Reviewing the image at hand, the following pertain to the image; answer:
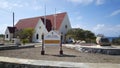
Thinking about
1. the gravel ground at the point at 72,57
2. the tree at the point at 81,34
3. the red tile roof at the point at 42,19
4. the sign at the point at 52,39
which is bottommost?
the gravel ground at the point at 72,57

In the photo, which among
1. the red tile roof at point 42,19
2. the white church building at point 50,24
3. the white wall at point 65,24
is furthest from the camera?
the red tile roof at point 42,19

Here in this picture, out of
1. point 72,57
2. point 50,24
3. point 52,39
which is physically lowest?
point 72,57

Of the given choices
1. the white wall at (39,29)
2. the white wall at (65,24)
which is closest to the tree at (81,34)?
the white wall at (65,24)

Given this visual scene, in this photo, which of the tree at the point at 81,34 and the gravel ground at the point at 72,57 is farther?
the tree at the point at 81,34

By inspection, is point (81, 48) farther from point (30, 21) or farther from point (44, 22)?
point (30, 21)

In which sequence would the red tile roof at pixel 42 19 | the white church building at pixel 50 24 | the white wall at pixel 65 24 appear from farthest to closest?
the red tile roof at pixel 42 19
the white wall at pixel 65 24
the white church building at pixel 50 24

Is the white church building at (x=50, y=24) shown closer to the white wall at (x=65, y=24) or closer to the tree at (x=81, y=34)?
the white wall at (x=65, y=24)

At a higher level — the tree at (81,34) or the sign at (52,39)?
the tree at (81,34)

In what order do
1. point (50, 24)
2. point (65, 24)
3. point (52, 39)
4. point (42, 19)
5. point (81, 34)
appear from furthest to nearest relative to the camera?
point (42, 19) → point (50, 24) → point (65, 24) → point (81, 34) → point (52, 39)

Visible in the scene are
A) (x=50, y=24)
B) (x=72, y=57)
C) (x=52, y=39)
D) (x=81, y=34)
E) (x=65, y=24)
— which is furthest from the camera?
(x=50, y=24)

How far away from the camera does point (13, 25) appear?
52.2 meters

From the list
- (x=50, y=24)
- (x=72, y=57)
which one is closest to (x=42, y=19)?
(x=50, y=24)

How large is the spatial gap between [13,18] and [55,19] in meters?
14.7

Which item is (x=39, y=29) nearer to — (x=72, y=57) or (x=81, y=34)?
(x=81, y=34)
